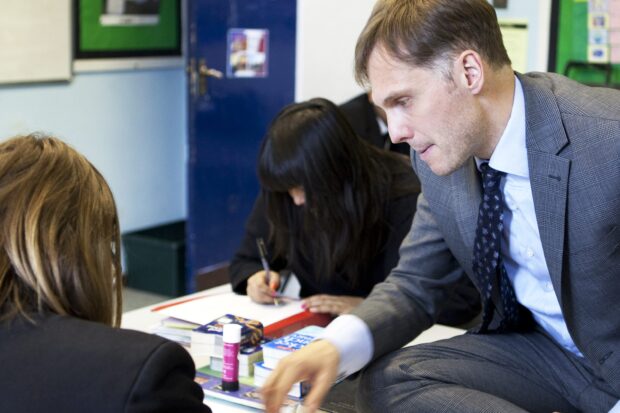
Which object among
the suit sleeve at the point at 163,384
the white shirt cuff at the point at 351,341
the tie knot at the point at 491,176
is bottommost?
the white shirt cuff at the point at 351,341

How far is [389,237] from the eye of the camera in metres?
2.54

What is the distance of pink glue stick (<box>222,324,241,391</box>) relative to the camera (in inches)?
73.8

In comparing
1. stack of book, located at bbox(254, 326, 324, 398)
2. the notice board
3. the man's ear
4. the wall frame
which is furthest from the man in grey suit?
the wall frame

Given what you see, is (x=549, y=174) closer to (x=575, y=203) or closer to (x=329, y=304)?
(x=575, y=203)

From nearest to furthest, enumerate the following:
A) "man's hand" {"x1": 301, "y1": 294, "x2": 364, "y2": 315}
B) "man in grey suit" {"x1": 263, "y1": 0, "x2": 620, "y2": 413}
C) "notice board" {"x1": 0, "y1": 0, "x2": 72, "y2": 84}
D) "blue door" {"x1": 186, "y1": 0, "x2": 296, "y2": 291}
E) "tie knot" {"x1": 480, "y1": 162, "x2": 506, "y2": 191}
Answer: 1. "man in grey suit" {"x1": 263, "y1": 0, "x2": 620, "y2": 413}
2. "tie knot" {"x1": 480, "y1": 162, "x2": 506, "y2": 191}
3. "man's hand" {"x1": 301, "y1": 294, "x2": 364, "y2": 315}
4. "notice board" {"x1": 0, "y1": 0, "x2": 72, "y2": 84}
5. "blue door" {"x1": 186, "y1": 0, "x2": 296, "y2": 291}

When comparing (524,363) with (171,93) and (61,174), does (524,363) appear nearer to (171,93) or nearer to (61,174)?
(61,174)

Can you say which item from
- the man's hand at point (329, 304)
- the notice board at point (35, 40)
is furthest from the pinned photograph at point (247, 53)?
the man's hand at point (329, 304)

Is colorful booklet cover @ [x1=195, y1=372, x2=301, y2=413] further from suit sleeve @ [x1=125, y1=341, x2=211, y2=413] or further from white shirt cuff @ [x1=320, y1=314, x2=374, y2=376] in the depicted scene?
suit sleeve @ [x1=125, y1=341, x2=211, y2=413]

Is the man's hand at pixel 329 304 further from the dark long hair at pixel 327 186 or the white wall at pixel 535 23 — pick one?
the white wall at pixel 535 23

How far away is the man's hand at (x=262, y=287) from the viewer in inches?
95.0

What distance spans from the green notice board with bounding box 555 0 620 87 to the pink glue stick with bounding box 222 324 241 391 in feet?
7.20

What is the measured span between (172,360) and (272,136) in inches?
53.2

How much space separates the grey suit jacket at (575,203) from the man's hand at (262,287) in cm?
55

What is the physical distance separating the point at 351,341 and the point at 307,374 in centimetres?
18
